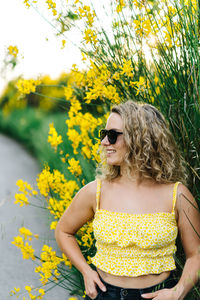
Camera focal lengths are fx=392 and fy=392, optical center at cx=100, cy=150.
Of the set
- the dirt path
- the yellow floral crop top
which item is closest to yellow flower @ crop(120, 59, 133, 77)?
the yellow floral crop top

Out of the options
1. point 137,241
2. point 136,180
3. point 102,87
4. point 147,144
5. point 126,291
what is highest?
point 102,87

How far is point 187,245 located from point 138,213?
0.28 m

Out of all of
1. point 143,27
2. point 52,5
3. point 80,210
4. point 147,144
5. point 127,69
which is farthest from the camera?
point 52,5

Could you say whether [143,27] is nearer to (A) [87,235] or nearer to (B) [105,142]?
(B) [105,142]

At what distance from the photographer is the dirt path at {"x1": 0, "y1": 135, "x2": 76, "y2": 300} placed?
3.00m

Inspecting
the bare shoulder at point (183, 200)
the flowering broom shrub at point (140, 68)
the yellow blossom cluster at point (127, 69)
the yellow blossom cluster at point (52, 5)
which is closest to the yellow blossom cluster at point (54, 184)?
the flowering broom shrub at point (140, 68)

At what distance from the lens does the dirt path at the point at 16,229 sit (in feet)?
9.83

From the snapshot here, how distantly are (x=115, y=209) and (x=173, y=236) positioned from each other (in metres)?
0.30

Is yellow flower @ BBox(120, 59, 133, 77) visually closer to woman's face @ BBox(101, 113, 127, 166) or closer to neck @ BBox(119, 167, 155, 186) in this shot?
woman's face @ BBox(101, 113, 127, 166)

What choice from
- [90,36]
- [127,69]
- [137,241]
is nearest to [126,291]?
[137,241]

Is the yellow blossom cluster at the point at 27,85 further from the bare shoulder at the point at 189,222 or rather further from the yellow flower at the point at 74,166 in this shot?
the bare shoulder at the point at 189,222

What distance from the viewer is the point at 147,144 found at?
1.95 metres

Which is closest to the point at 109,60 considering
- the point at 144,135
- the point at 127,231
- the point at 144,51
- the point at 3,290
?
the point at 144,51

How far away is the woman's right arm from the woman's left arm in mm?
307
